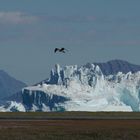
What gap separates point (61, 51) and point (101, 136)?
452 inches

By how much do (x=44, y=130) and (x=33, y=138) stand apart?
1284 centimetres

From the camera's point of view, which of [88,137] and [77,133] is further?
[77,133]

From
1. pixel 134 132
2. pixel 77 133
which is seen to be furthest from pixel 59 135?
pixel 134 132

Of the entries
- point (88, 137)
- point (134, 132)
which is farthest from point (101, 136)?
point (134, 132)

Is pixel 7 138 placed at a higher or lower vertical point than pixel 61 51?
lower

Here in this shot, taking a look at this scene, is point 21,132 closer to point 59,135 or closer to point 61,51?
point 59,135

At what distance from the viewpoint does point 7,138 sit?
77.1 m

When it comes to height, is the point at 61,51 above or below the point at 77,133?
above

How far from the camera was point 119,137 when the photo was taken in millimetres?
79438

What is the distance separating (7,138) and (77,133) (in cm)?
1134

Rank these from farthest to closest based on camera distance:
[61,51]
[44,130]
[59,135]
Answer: [44,130] → [59,135] → [61,51]

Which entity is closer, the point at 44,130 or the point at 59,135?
the point at 59,135

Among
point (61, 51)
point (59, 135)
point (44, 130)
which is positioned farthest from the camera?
point (44, 130)

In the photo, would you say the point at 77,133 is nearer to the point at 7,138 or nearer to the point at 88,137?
the point at 88,137
